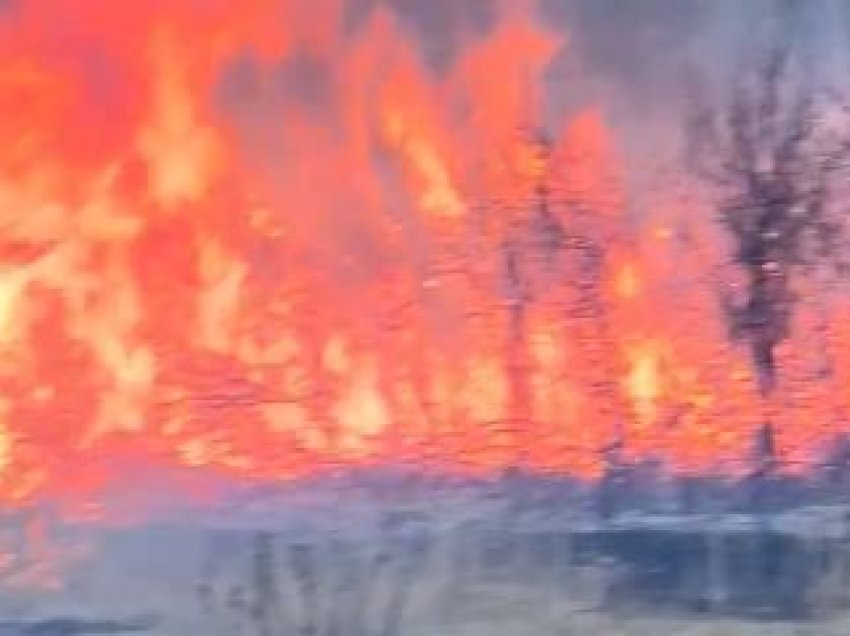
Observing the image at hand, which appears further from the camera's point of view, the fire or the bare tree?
the bare tree

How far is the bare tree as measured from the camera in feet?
24.2

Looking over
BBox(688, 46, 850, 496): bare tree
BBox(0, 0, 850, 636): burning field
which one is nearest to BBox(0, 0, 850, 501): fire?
BBox(0, 0, 850, 636): burning field

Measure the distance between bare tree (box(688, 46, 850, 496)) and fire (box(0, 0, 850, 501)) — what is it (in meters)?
0.13

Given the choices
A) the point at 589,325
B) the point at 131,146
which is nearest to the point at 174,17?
the point at 131,146

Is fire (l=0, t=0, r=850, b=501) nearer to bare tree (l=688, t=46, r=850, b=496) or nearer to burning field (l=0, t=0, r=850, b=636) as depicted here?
burning field (l=0, t=0, r=850, b=636)

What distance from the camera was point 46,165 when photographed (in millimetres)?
7270

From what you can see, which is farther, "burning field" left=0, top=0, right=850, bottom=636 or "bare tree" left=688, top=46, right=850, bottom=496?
"bare tree" left=688, top=46, right=850, bottom=496

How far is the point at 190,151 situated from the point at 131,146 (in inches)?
7.7

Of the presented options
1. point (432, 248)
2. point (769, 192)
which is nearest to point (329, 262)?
point (432, 248)

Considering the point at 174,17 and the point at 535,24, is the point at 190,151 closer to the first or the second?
the point at 174,17

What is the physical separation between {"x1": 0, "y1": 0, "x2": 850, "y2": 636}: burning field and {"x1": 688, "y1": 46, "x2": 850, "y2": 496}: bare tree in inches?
0.4

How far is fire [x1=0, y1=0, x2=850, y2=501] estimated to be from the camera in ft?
23.7

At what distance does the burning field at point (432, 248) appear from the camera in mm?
7223

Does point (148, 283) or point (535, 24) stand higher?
point (535, 24)
